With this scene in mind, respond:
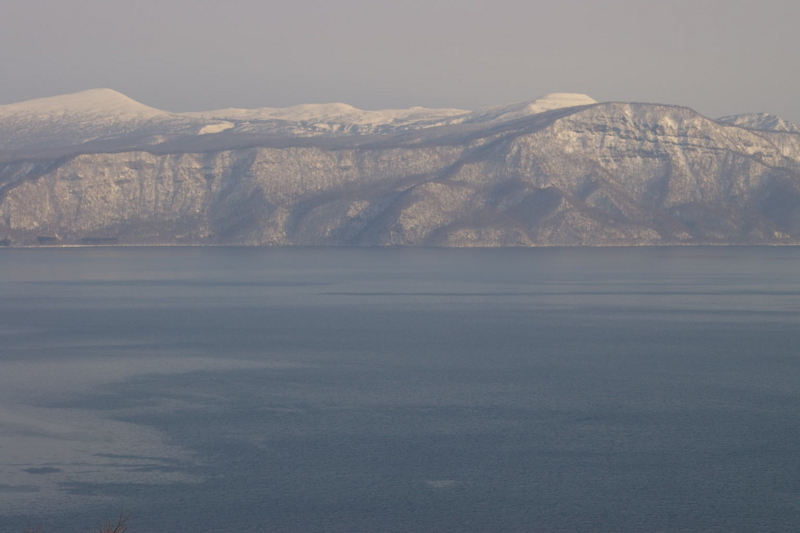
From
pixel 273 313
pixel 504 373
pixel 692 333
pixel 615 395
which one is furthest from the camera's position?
pixel 273 313

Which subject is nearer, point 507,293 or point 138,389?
point 138,389

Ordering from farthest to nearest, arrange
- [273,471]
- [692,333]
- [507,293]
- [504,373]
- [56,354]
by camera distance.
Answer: [507,293]
[692,333]
[56,354]
[504,373]
[273,471]

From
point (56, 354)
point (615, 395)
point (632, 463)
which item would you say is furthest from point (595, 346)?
point (56, 354)

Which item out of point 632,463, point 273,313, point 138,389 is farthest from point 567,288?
point 632,463

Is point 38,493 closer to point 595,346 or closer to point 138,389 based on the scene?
point 138,389

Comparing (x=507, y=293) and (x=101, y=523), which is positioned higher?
(x=101, y=523)

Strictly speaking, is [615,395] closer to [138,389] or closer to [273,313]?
[138,389]
